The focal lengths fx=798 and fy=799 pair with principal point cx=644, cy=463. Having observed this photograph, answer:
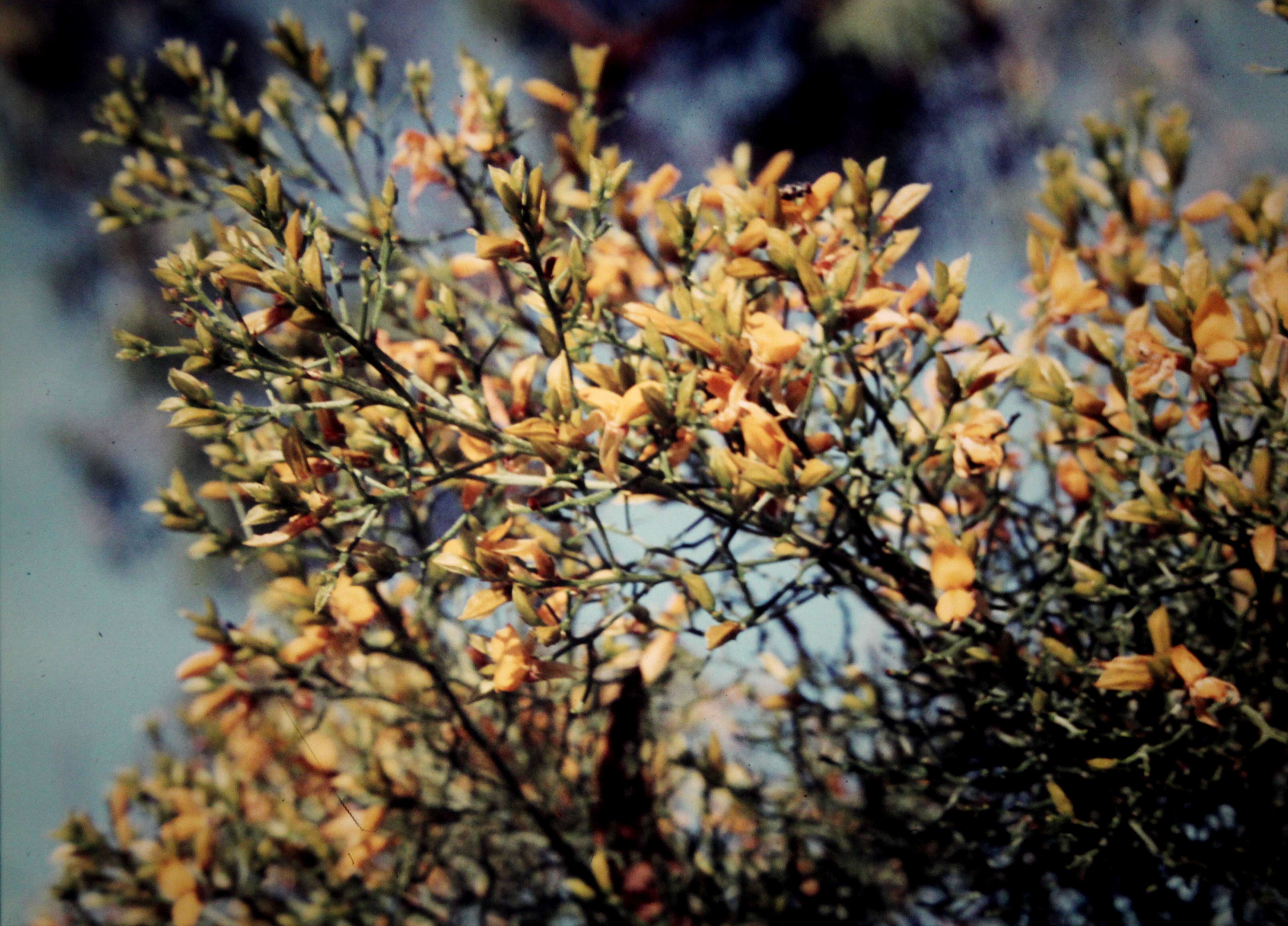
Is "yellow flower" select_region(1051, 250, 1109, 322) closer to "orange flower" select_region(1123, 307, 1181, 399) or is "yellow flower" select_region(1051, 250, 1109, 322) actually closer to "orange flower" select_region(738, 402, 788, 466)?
"orange flower" select_region(1123, 307, 1181, 399)

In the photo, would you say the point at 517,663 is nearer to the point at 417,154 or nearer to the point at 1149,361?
the point at 1149,361

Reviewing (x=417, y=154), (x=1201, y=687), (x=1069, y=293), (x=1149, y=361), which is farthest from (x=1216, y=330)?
(x=417, y=154)

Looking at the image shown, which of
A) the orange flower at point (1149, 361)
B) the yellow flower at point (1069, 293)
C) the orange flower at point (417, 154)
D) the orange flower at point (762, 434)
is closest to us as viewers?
the orange flower at point (762, 434)

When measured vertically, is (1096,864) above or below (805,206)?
below

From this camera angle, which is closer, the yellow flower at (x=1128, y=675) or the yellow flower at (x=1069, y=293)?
the yellow flower at (x=1128, y=675)

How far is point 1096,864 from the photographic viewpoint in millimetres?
1220

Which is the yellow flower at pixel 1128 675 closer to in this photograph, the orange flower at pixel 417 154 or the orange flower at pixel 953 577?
the orange flower at pixel 953 577

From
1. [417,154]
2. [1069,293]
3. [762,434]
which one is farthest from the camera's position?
[417,154]

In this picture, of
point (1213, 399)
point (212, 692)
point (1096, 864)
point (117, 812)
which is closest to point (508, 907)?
point (212, 692)

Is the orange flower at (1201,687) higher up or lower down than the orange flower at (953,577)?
lower down

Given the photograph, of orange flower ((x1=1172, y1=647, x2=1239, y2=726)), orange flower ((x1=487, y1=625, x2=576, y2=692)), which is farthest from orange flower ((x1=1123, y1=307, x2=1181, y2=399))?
orange flower ((x1=487, y1=625, x2=576, y2=692))

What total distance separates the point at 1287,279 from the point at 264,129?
1848 mm

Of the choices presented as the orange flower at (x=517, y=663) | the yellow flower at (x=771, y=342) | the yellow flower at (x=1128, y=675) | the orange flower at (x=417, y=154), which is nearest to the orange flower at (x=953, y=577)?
the yellow flower at (x=1128, y=675)

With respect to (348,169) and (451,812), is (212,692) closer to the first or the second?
(451,812)
